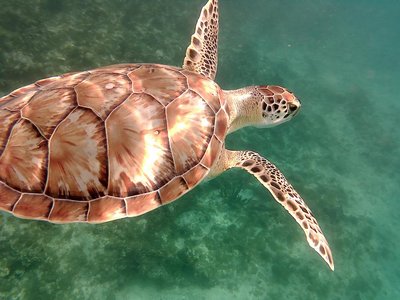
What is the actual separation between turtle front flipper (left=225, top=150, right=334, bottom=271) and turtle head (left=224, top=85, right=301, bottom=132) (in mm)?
478

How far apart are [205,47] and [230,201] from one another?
248 centimetres

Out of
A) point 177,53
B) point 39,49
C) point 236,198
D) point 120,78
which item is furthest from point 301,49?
point 120,78

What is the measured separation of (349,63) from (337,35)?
2604 millimetres

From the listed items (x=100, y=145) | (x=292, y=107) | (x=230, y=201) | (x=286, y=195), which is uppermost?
(x=100, y=145)

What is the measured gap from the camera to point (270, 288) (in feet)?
15.1

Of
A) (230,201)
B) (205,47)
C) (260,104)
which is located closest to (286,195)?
(260,104)

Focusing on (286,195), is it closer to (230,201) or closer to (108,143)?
(108,143)

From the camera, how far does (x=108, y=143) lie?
2.33 meters

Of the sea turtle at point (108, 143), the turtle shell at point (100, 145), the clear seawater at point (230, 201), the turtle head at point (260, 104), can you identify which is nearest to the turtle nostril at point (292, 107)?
the turtle head at point (260, 104)

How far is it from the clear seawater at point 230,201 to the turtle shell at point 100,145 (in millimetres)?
1864

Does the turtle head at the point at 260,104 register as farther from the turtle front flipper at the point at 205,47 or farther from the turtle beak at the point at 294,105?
the turtle front flipper at the point at 205,47

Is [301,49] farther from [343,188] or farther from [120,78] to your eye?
[120,78]

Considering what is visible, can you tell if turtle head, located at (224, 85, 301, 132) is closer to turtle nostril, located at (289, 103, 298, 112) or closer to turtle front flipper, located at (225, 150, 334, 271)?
turtle nostril, located at (289, 103, 298, 112)

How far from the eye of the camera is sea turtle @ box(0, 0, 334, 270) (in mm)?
2201
